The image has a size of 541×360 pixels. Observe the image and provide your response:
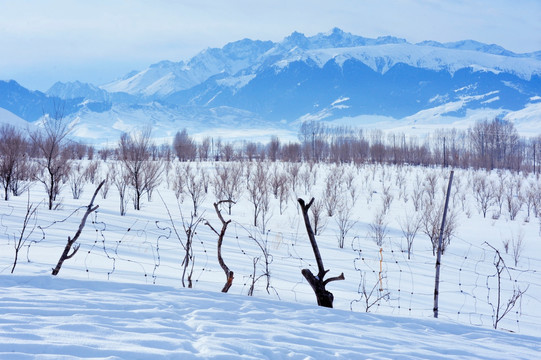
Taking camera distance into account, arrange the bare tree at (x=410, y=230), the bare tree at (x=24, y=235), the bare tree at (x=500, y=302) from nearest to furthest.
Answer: the bare tree at (x=24, y=235)
the bare tree at (x=500, y=302)
the bare tree at (x=410, y=230)

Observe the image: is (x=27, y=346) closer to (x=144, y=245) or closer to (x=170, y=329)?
(x=170, y=329)

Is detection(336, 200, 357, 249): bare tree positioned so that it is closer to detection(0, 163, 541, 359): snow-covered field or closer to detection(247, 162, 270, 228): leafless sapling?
detection(0, 163, 541, 359): snow-covered field

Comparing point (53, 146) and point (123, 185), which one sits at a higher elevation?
point (53, 146)

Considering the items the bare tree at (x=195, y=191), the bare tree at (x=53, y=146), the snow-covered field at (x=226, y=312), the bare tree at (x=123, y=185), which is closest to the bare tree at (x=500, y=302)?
the snow-covered field at (x=226, y=312)

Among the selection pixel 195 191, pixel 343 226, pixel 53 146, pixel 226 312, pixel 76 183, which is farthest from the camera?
pixel 76 183

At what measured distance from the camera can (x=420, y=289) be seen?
7820 mm

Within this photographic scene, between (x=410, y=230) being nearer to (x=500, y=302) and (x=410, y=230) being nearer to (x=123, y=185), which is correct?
(x=500, y=302)

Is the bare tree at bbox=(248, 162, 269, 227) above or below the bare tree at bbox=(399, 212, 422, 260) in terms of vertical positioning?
above

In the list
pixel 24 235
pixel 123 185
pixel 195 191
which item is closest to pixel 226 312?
pixel 24 235

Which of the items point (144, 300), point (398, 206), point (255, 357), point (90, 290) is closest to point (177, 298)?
point (144, 300)

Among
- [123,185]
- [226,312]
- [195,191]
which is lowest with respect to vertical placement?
[226,312]

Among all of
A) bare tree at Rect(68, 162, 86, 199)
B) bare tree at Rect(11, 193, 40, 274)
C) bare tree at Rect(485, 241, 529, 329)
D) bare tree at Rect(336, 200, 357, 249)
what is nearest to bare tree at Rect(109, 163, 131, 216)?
bare tree at Rect(68, 162, 86, 199)

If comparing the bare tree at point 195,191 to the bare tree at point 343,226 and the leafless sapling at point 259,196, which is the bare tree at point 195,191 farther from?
the bare tree at point 343,226

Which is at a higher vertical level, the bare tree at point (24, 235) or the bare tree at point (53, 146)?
the bare tree at point (53, 146)
